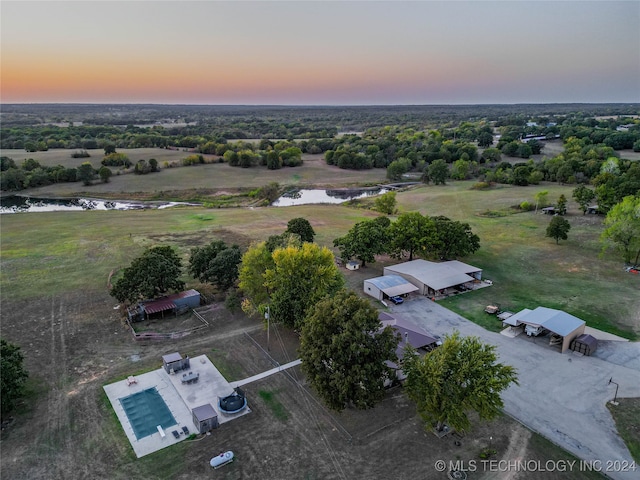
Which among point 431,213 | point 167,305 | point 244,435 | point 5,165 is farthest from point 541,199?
point 5,165

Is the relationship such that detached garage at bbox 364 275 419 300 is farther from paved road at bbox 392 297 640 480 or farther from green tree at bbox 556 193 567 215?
green tree at bbox 556 193 567 215

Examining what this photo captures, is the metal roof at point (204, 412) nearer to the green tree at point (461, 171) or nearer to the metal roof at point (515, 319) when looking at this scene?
the metal roof at point (515, 319)

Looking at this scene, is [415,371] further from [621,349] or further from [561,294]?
[561,294]

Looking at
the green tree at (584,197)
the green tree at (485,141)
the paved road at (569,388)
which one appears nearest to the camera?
the paved road at (569,388)

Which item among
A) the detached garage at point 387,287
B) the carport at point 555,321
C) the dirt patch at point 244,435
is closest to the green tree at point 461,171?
the detached garage at point 387,287

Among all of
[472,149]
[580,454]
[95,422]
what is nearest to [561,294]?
[580,454]

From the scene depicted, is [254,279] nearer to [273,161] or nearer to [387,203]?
[387,203]
